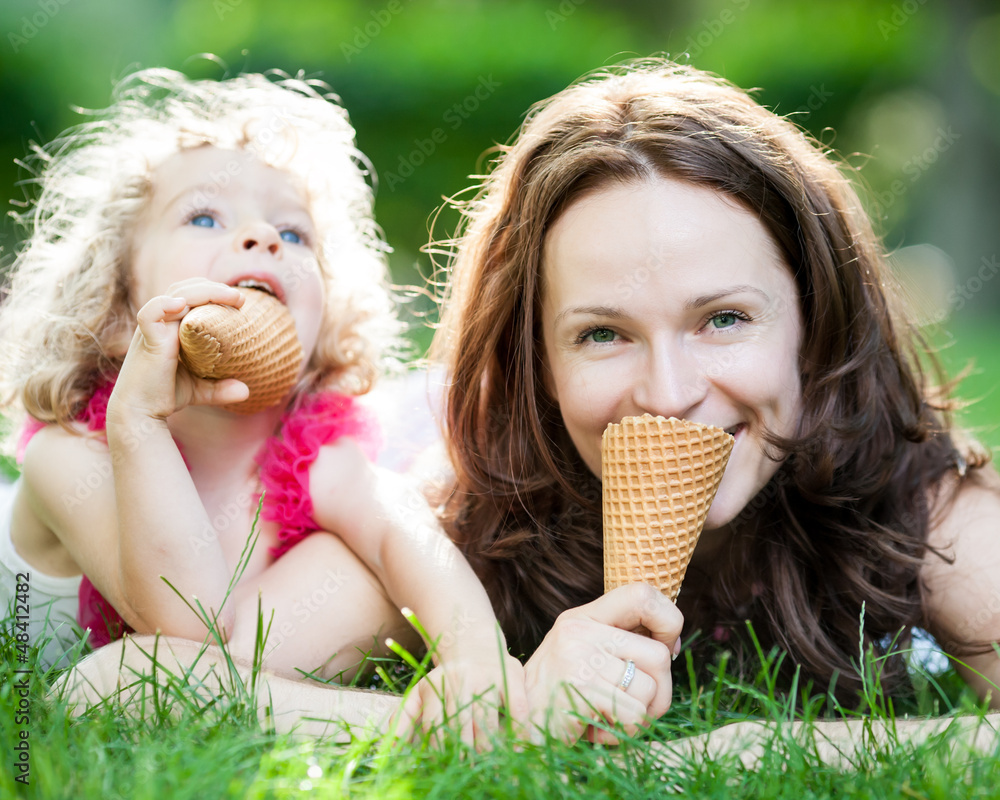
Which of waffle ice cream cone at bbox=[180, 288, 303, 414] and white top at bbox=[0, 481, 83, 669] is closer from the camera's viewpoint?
waffle ice cream cone at bbox=[180, 288, 303, 414]

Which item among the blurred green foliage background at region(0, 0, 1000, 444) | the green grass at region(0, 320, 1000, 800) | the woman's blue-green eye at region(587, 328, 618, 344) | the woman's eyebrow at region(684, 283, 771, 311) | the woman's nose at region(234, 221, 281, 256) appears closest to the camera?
the green grass at region(0, 320, 1000, 800)

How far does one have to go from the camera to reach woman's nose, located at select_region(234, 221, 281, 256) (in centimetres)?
259

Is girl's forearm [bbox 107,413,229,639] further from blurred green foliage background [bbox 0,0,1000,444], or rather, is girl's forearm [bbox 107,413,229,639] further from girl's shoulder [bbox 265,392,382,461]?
blurred green foliage background [bbox 0,0,1000,444]

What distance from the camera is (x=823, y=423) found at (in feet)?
7.66

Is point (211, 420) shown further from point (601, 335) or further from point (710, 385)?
point (710, 385)

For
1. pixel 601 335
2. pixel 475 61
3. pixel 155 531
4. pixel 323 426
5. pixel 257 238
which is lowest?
pixel 155 531

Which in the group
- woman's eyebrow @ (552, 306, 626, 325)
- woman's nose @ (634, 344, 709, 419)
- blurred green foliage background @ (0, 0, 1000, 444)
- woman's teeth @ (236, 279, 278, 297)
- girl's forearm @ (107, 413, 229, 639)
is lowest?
girl's forearm @ (107, 413, 229, 639)

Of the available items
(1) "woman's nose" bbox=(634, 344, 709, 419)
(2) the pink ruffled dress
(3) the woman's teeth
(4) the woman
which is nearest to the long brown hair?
(4) the woman

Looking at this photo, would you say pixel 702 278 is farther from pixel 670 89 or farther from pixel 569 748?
pixel 569 748

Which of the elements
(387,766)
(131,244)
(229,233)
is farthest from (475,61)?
(387,766)

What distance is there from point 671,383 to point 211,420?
1.29 meters

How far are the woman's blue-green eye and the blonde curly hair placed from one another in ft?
3.17

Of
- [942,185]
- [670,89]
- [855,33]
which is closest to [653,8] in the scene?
[855,33]

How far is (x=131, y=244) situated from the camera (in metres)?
2.81
